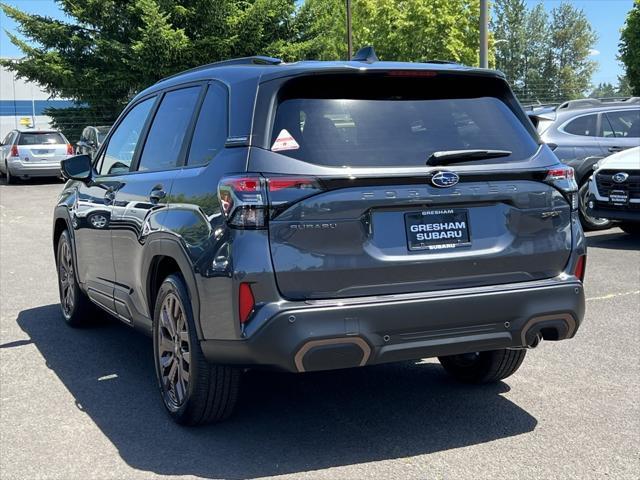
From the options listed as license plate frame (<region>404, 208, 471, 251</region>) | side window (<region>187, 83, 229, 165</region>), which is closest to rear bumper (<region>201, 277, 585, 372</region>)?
license plate frame (<region>404, 208, 471, 251</region>)

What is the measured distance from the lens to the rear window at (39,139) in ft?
78.9

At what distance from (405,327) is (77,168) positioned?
130 inches

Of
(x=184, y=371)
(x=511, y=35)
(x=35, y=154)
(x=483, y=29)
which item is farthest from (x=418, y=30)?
(x=511, y=35)

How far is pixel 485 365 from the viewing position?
479 centimetres

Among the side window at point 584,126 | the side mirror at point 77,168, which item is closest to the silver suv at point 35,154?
the side window at point 584,126

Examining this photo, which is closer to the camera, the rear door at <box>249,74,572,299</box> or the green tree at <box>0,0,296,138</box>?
the rear door at <box>249,74,572,299</box>

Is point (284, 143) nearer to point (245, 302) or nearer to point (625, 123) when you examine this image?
point (245, 302)

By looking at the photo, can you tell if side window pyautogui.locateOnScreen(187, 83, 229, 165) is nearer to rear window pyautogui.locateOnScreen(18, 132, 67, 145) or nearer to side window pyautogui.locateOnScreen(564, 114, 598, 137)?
side window pyautogui.locateOnScreen(564, 114, 598, 137)

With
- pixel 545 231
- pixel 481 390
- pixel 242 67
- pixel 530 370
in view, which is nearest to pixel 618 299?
pixel 530 370

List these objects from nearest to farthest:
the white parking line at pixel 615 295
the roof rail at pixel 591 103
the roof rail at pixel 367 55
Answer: the roof rail at pixel 367 55 → the white parking line at pixel 615 295 → the roof rail at pixel 591 103

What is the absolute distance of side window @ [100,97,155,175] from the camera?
5.36 metres

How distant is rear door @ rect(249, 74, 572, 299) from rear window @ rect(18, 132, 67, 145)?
72.3 feet

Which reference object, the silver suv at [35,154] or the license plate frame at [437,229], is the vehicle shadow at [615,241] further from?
the silver suv at [35,154]

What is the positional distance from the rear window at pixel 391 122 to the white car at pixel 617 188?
6716 millimetres
